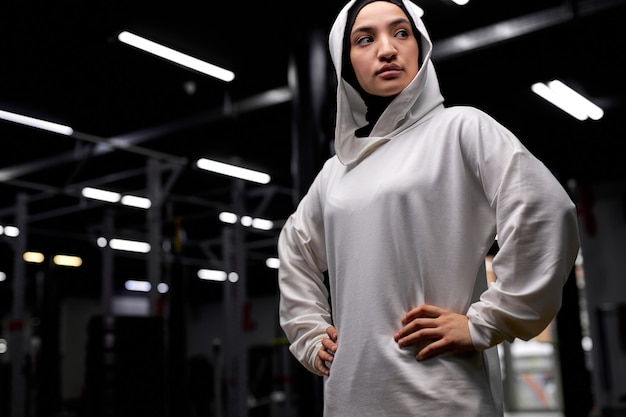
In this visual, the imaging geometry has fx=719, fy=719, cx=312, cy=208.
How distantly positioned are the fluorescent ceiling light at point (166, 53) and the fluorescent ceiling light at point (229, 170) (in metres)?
2.00

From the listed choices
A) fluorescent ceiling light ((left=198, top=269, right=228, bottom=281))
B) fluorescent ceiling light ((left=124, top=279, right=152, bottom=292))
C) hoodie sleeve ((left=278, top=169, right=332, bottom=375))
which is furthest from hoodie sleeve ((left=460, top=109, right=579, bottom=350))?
fluorescent ceiling light ((left=124, top=279, right=152, bottom=292))

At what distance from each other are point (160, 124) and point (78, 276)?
30.9 ft

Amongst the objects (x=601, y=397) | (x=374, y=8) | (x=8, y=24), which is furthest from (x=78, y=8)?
(x=601, y=397)

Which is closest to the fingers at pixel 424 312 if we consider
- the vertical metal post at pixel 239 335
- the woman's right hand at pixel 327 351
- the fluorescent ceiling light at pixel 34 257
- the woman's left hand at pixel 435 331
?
the woman's left hand at pixel 435 331

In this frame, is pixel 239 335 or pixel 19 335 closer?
pixel 19 335

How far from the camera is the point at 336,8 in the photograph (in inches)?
189

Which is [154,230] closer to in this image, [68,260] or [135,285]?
[68,260]

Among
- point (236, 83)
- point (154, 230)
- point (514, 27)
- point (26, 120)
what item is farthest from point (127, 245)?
point (514, 27)

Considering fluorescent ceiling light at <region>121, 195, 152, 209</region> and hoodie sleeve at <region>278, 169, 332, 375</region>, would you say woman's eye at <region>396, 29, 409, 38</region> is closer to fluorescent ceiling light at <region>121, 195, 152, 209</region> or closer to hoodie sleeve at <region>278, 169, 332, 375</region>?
hoodie sleeve at <region>278, 169, 332, 375</region>

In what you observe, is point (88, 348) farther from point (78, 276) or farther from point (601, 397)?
point (78, 276)

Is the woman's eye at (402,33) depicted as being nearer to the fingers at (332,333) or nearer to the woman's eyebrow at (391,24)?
the woman's eyebrow at (391,24)

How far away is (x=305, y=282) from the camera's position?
52.7 inches

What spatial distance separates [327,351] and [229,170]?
23.0ft

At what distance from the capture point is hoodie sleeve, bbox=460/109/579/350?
3.24 feet
